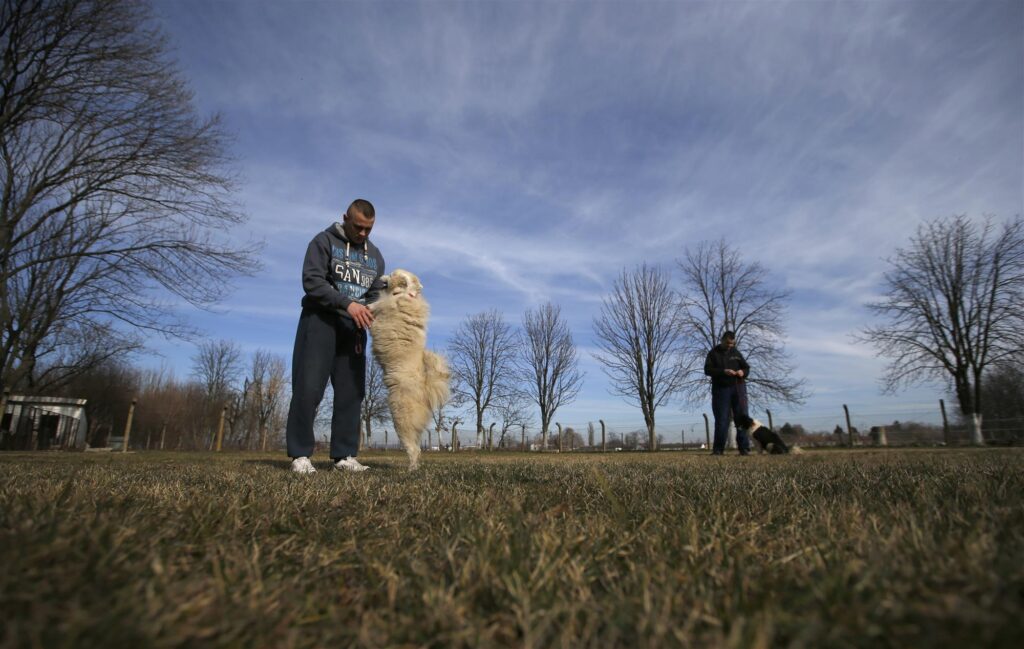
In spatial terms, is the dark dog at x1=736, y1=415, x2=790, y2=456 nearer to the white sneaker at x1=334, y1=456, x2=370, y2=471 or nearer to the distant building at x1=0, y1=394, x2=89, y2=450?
the white sneaker at x1=334, y1=456, x2=370, y2=471

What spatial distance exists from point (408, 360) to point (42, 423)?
150ft

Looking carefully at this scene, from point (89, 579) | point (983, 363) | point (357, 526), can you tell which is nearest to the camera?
point (89, 579)

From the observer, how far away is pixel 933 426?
28.3m

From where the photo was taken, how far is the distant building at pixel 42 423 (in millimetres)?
32425

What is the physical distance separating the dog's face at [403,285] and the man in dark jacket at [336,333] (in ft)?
1.00

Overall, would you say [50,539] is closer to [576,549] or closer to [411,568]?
[411,568]

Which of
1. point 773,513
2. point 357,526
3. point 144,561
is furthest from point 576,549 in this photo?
point 144,561

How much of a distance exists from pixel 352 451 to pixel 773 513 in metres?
4.62

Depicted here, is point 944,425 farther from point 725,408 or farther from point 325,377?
point 325,377

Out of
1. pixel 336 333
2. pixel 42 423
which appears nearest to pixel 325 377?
pixel 336 333

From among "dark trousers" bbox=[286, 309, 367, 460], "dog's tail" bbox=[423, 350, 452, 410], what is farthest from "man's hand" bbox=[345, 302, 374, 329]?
"dog's tail" bbox=[423, 350, 452, 410]

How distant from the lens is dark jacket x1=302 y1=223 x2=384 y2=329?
16.9 ft

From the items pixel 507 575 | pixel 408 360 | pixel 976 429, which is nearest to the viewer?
pixel 507 575

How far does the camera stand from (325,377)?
5355mm
